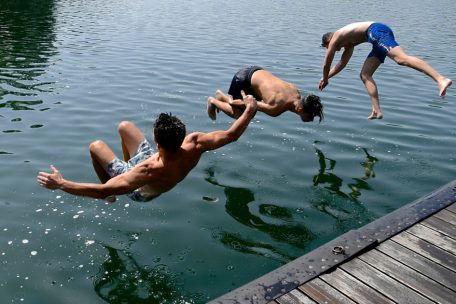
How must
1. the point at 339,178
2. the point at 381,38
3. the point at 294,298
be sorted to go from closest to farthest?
1. the point at 294,298
2. the point at 381,38
3. the point at 339,178

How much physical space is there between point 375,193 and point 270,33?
2174 centimetres

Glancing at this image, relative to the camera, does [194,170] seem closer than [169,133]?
No

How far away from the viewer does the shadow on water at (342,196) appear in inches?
321

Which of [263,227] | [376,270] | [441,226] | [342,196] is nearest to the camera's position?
[376,270]

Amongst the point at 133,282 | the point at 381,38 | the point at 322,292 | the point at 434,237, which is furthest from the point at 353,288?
the point at 381,38

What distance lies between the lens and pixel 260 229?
7.71 metres

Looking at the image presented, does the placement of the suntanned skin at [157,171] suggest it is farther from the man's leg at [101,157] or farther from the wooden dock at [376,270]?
the wooden dock at [376,270]

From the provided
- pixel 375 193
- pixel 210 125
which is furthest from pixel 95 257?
pixel 210 125

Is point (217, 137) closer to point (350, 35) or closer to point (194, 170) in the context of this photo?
point (194, 170)

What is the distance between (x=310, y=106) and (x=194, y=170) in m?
3.03

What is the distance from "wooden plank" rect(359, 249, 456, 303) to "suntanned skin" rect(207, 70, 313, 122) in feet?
10.1

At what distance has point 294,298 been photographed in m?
5.10

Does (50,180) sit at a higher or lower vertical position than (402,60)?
lower

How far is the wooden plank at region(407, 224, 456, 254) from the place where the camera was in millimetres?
6219
